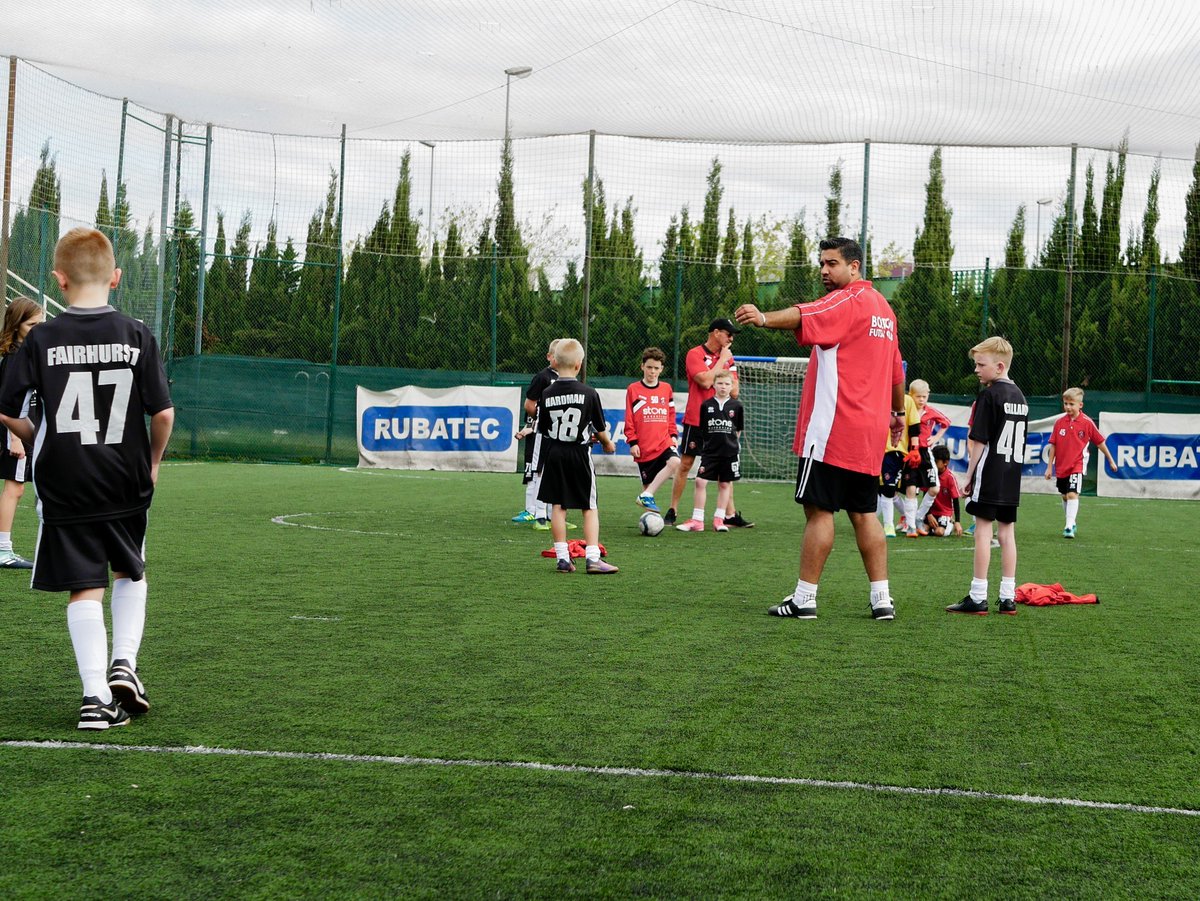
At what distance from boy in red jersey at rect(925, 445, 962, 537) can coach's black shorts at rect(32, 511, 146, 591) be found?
1032 centimetres

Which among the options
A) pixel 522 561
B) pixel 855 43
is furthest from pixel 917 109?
pixel 522 561

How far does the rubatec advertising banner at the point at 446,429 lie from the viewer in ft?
75.9

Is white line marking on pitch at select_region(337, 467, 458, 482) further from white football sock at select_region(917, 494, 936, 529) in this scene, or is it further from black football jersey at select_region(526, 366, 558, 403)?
black football jersey at select_region(526, 366, 558, 403)

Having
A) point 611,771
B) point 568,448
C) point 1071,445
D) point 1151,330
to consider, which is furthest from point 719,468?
point 1151,330

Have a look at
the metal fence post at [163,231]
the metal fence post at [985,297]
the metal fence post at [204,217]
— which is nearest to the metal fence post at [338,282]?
the metal fence post at [204,217]

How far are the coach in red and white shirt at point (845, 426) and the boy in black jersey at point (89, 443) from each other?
362cm

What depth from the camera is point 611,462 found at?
74.6 ft

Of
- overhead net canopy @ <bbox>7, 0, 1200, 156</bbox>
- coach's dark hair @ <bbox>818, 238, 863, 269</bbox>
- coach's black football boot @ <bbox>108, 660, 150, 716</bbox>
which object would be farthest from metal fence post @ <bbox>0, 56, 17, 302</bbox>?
coach's black football boot @ <bbox>108, 660, 150, 716</bbox>

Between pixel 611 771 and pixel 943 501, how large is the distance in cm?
1030

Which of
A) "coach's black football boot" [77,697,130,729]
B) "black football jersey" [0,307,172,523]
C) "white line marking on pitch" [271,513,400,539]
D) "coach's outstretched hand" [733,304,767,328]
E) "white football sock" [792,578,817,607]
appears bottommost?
"white line marking on pitch" [271,513,400,539]

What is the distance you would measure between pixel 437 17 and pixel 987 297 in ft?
39.0

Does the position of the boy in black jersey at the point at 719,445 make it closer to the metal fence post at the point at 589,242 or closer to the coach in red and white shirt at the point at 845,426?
the coach in red and white shirt at the point at 845,426

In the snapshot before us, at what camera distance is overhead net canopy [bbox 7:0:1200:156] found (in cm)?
1747

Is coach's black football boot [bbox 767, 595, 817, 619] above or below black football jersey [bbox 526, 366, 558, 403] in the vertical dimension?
below
